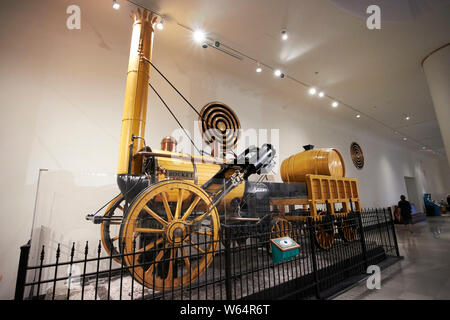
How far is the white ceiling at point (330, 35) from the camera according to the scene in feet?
→ 14.1

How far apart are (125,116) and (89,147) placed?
113 cm

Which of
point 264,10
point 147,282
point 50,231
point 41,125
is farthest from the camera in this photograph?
point 264,10

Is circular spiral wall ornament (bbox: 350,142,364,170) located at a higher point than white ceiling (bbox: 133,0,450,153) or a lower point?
lower

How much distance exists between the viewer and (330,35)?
507 cm

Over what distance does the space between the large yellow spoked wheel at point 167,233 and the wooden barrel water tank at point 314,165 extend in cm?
297

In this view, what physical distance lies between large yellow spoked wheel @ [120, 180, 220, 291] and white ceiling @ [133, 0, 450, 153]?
378 cm

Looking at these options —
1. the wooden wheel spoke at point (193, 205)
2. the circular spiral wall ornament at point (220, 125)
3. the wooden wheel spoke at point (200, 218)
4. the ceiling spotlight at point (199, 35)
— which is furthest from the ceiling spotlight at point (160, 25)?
the wooden wheel spoke at point (200, 218)

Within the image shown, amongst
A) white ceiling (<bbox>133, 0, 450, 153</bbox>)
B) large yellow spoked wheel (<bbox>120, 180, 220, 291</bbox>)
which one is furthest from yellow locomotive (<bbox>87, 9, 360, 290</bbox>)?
white ceiling (<bbox>133, 0, 450, 153</bbox>)

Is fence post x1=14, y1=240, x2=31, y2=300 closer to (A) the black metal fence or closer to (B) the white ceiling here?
(A) the black metal fence

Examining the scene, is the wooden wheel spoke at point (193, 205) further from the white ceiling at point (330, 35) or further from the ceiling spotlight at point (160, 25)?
the white ceiling at point (330, 35)

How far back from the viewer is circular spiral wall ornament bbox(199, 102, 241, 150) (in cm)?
540
